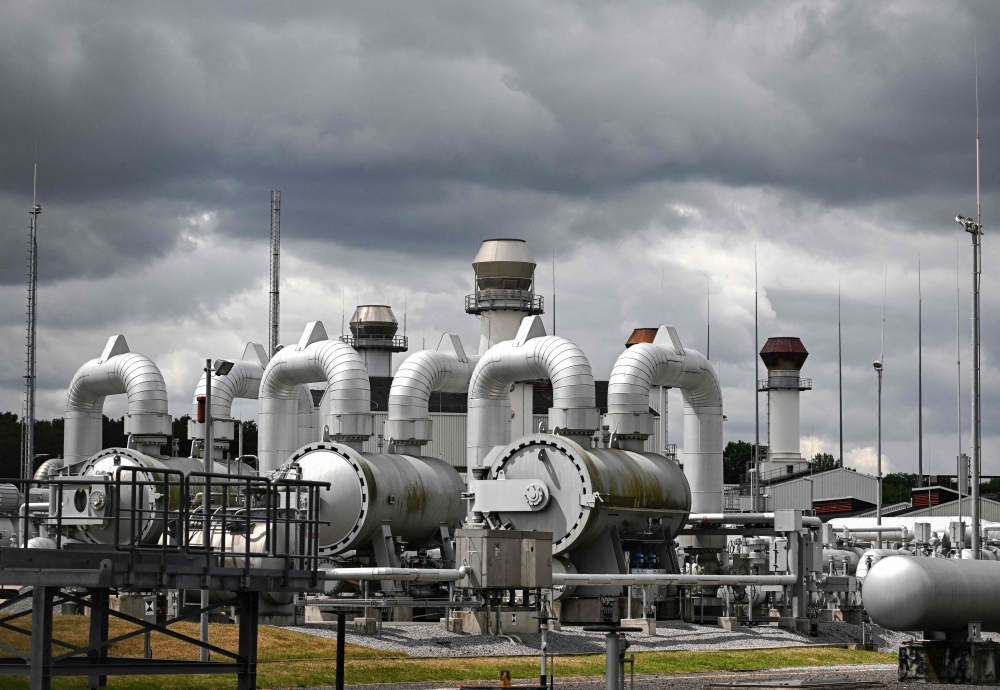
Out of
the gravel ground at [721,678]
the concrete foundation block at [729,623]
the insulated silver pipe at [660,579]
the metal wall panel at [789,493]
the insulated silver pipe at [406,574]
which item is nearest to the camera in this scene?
the gravel ground at [721,678]

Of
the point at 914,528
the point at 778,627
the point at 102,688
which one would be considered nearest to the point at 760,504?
the point at 914,528

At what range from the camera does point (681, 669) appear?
3078 centimetres

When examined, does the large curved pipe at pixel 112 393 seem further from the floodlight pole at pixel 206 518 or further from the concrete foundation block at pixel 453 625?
the floodlight pole at pixel 206 518

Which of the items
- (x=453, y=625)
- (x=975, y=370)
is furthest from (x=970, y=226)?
(x=453, y=625)

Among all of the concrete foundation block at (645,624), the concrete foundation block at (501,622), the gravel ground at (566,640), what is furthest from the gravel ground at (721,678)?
the concrete foundation block at (501,622)

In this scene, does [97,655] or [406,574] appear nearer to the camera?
[97,655]

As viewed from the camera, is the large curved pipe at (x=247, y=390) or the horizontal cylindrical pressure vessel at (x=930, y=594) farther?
the large curved pipe at (x=247, y=390)

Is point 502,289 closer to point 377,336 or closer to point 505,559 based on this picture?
point 377,336

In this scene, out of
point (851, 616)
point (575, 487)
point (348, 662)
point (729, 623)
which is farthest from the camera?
point (851, 616)

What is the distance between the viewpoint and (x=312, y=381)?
44500mm

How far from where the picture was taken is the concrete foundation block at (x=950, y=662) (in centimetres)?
2638

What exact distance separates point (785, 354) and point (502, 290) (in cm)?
3150

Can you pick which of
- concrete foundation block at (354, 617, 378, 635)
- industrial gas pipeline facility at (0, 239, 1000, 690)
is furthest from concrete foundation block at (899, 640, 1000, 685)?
concrete foundation block at (354, 617, 378, 635)

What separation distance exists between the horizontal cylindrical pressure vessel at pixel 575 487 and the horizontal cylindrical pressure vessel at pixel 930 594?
11.9 meters
